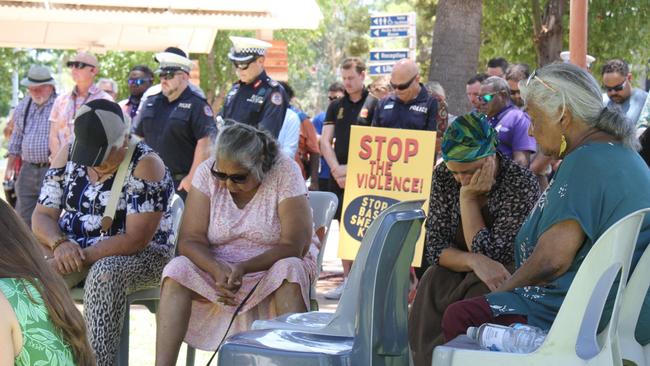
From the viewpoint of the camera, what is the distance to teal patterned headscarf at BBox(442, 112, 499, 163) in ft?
15.4

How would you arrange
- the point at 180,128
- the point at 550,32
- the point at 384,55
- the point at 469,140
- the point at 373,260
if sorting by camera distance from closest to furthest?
the point at 373,260 → the point at 469,140 → the point at 180,128 → the point at 384,55 → the point at 550,32

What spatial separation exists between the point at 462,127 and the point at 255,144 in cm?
107

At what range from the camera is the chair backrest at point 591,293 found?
131 inches

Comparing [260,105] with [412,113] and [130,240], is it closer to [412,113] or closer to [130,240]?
[412,113]

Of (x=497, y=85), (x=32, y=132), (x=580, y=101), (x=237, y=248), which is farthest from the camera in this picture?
→ (x=32, y=132)

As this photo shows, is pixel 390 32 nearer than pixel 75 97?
No

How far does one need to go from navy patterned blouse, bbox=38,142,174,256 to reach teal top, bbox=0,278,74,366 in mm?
2661

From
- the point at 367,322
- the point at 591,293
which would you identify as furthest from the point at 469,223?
the point at 591,293

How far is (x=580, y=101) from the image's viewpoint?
3.99m

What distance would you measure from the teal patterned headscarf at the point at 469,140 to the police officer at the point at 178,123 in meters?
3.82

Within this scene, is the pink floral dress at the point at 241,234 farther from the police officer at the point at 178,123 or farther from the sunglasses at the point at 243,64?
the sunglasses at the point at 243,64

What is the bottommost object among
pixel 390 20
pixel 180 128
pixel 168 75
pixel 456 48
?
pixel 180 128

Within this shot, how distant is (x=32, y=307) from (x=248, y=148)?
2431 mm

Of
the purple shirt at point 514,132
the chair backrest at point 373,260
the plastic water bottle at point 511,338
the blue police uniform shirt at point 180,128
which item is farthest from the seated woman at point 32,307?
the purple shirt at point 514,132
